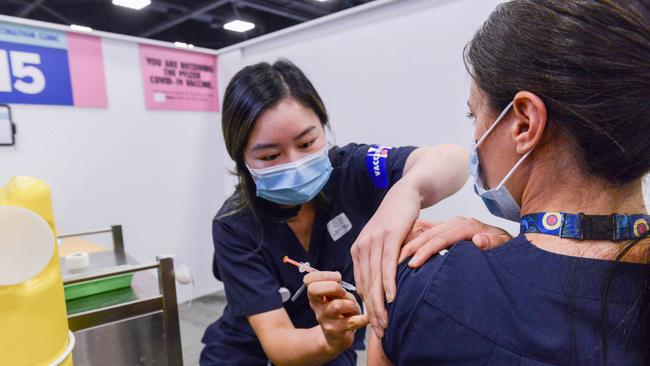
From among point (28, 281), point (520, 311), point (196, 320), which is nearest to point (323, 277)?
point (520, 311)

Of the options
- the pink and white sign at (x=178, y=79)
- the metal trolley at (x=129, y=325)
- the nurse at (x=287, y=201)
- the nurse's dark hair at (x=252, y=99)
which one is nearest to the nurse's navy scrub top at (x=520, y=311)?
the nurse at (x=287, y=201)

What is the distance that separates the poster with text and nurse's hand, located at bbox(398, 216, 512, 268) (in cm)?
230

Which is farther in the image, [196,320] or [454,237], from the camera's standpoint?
[196,320]

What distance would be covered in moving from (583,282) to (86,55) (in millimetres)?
2618

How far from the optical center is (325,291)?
0.71m

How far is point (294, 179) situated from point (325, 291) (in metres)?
0.41

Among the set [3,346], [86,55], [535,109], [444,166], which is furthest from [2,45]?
[535,109]

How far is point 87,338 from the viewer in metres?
1.13

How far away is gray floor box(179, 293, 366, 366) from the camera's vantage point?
2.33 meters

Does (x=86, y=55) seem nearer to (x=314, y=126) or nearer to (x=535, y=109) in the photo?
(x=314, y=126)

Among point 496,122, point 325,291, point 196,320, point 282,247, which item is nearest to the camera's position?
point 496,122

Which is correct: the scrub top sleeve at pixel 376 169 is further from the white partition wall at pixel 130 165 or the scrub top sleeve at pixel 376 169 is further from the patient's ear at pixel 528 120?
the white partition wall at pixel 130 165

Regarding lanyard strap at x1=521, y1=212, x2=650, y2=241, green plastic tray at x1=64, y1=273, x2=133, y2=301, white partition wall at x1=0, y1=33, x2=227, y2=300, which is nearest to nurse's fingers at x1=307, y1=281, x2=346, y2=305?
lanyard strap at x1=521, y1=212, x2=650, y2=241

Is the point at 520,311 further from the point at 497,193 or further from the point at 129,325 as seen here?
the point at 129,325
